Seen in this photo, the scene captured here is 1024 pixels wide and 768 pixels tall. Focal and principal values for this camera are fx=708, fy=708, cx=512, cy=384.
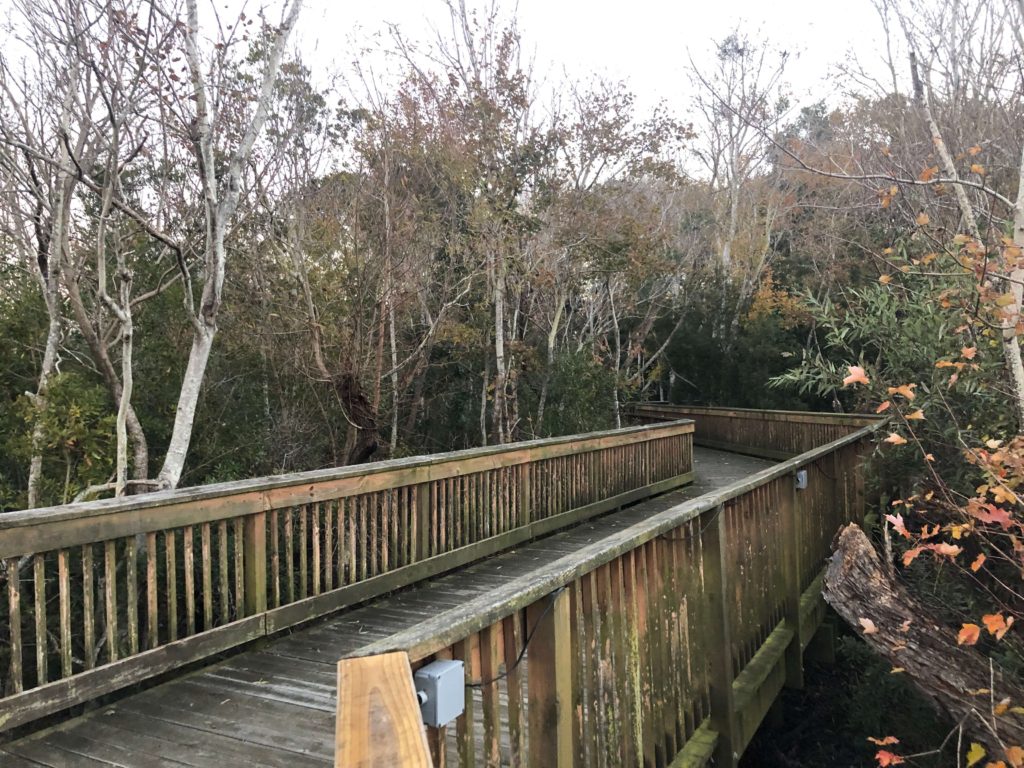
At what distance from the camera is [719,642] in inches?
134

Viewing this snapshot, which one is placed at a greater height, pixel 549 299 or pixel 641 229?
pixel 641 229

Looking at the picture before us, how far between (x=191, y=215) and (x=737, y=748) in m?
7.26

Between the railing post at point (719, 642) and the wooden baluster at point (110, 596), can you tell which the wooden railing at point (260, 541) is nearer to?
the wooden baluster at point (110, 596)

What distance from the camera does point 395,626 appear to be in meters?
→ 4.23

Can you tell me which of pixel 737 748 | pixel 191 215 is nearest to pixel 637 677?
pixel 737 748

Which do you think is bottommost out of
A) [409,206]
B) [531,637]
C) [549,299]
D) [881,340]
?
[531,637]

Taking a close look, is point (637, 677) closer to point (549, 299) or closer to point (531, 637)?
point (531, 637)

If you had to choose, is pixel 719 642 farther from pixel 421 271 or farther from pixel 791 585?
pixel 421 271

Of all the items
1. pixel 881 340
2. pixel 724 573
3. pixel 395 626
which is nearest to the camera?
pixel 724 573

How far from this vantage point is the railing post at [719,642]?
3377 millimetres

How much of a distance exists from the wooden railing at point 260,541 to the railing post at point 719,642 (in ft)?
7.12

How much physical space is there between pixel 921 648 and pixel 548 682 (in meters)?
3.29

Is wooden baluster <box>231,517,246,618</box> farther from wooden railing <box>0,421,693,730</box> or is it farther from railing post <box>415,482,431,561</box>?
railing post <box>415,482,431,561</box>

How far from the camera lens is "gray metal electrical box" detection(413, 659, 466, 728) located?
4.70ft
